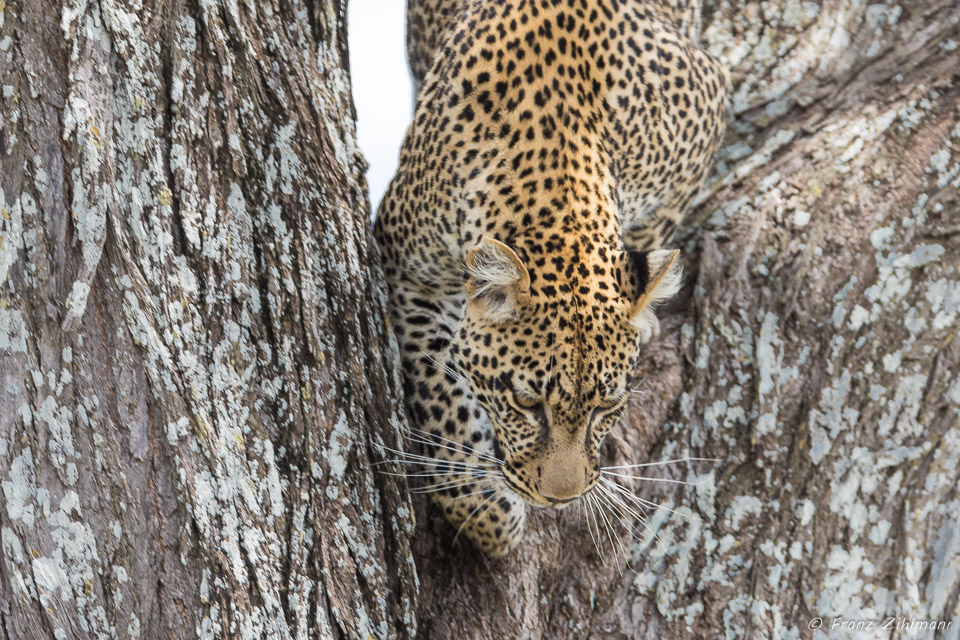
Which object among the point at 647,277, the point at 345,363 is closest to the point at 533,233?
the point at 647,277

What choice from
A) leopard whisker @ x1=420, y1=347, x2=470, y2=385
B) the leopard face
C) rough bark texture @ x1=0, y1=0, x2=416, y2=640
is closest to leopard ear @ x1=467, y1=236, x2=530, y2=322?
the leopard face

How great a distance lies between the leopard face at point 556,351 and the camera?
3.14 meters

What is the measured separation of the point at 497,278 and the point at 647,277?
1.74 ft

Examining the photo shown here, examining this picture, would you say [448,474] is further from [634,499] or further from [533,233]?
[533,233]

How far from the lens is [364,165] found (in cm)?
334

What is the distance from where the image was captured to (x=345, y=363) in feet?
9.85

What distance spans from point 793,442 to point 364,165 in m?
1.92

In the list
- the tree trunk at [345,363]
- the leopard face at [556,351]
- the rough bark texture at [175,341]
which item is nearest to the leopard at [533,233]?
the leopard face at [556,351]

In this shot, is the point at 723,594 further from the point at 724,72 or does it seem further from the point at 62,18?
the point at 62,18

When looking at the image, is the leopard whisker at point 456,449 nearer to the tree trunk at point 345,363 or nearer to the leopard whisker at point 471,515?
the leopard whisker at point 471,515

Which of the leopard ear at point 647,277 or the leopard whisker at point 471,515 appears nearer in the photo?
the leopard ear at point 647,277

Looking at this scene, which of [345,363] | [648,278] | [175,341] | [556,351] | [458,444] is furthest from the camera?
[458,444]

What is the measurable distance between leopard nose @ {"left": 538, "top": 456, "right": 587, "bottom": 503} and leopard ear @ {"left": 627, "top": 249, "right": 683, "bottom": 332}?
54cm

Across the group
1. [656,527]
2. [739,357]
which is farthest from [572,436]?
[739,357]
